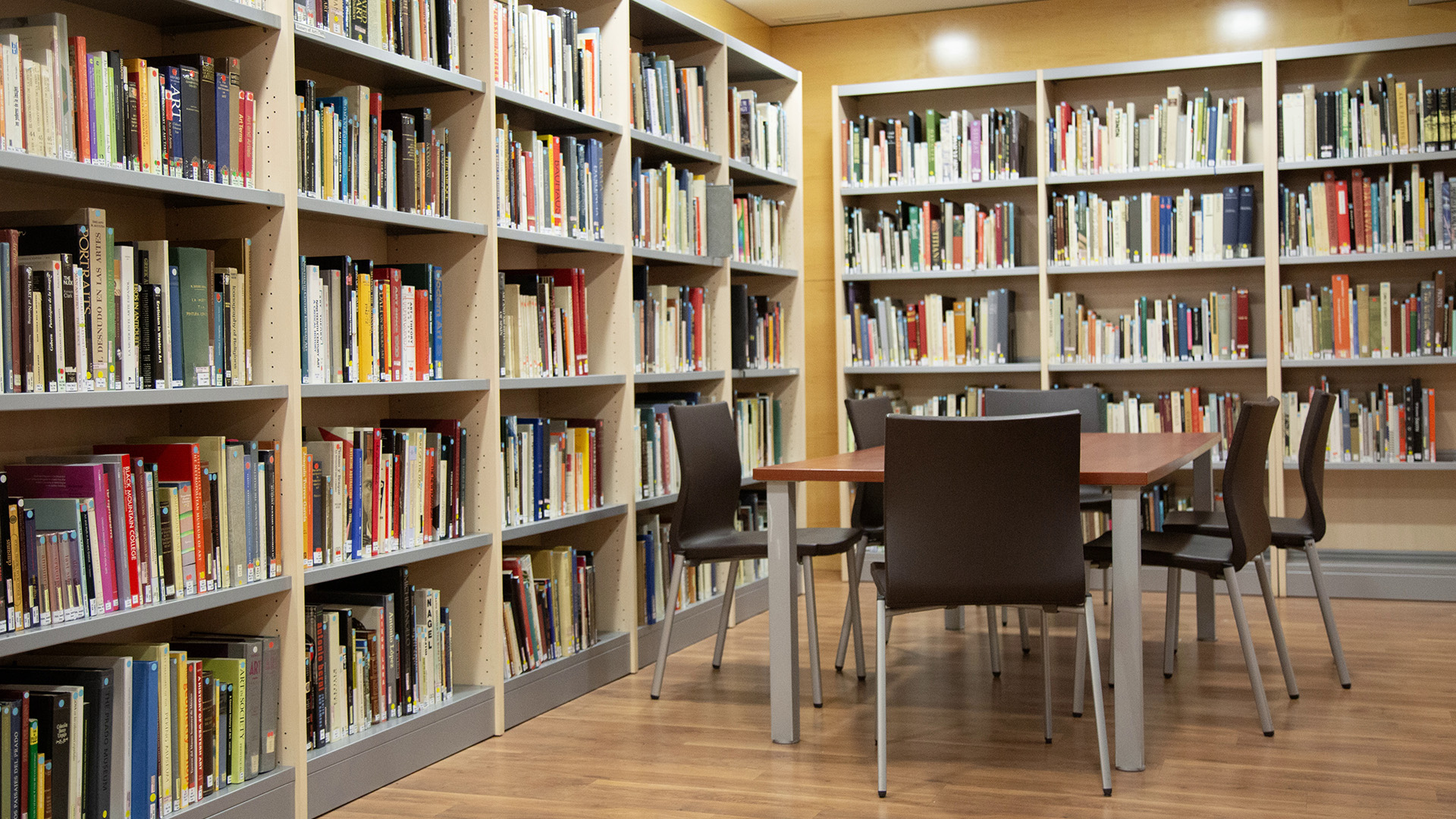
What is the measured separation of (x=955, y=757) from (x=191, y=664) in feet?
6.16

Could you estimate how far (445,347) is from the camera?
3.76m

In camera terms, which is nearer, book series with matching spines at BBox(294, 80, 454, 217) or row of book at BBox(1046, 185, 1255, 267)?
book series with matching spines at BBox(294, 80, 454, 217)

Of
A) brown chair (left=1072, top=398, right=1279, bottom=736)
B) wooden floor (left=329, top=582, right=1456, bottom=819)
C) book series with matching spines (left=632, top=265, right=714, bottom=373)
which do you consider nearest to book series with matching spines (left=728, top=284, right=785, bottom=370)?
book series with matching spines (left=632, top=265, right=714, bottom=373)

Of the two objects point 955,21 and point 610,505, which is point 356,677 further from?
point 955,21

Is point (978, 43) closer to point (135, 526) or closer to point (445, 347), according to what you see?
point (445, 347)

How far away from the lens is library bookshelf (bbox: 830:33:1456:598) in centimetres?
568

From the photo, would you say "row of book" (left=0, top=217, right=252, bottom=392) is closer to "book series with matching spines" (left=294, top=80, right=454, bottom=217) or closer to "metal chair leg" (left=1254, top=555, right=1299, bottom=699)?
"book series with matching spines" (left=294, top=80, right=454, bottom=217)

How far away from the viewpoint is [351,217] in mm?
3205

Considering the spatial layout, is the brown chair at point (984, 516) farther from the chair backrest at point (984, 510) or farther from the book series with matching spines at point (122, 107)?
the book series with matching spines at point (122, 107)

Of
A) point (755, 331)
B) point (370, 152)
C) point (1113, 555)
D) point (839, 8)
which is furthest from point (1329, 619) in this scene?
point (839, 8)

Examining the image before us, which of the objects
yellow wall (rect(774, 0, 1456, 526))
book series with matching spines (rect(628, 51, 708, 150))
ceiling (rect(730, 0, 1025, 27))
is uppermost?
ceiling (rect(730, 0, 1025, 27))

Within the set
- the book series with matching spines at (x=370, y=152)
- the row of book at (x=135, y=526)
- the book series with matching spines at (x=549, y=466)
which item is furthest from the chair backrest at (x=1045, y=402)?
the row of book at (x=135, y=526)

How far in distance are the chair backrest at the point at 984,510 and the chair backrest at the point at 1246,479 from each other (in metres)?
0.68

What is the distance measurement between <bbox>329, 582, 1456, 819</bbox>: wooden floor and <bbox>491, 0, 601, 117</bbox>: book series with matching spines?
1.91 meters
